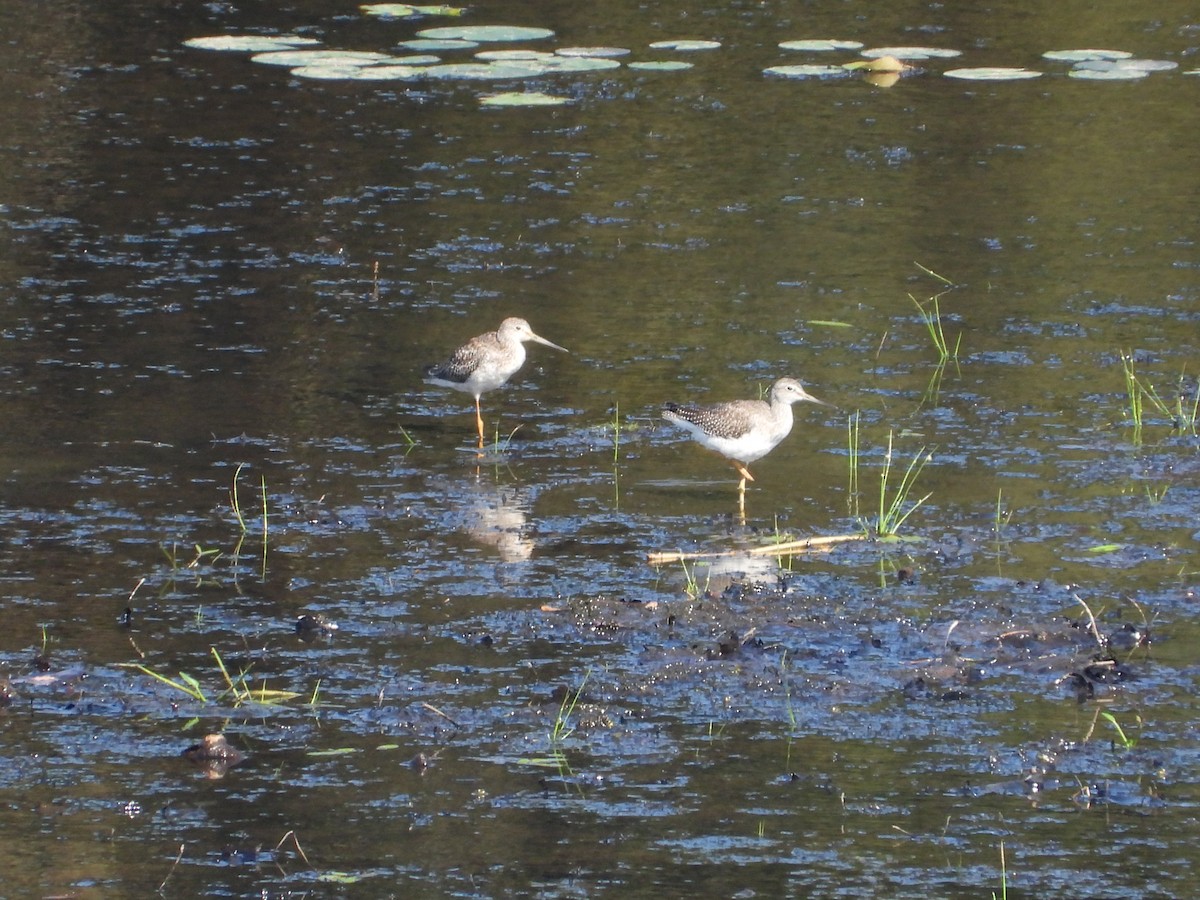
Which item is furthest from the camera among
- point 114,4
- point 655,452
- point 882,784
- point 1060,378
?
point 114,4

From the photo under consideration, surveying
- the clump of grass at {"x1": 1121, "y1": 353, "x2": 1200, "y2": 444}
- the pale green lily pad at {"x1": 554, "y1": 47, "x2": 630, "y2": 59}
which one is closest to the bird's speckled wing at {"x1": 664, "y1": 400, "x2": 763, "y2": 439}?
the clump of grass at {"x1": 1121, "y1": 353, "x2": 1200, "y2": 444}

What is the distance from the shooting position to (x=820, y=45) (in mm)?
19141

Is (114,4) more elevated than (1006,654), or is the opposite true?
(114,4)

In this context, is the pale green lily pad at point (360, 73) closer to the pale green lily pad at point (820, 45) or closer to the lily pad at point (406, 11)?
the lily pad at point (406, 11)

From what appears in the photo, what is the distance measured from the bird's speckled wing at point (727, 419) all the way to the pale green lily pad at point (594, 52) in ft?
33.9

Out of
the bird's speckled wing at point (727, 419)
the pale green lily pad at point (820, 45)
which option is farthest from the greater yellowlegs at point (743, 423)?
the pale green lily pad at point (820, 45)

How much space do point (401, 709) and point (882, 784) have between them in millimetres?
1740

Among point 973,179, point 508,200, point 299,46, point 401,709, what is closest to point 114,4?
point 299,46

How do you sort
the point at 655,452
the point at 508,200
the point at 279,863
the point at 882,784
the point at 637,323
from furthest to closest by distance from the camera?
the point at 508,200 → the point at 637,323 → the point at 655,452 → the point at 882,784 → the point at 279,863

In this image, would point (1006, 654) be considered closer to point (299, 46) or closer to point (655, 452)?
point (655, 452)

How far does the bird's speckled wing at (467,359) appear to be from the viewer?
10422 mm

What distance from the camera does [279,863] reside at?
580cm

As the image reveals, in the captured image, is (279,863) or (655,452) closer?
(279,863)

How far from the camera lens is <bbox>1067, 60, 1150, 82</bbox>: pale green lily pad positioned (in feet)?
58.4
